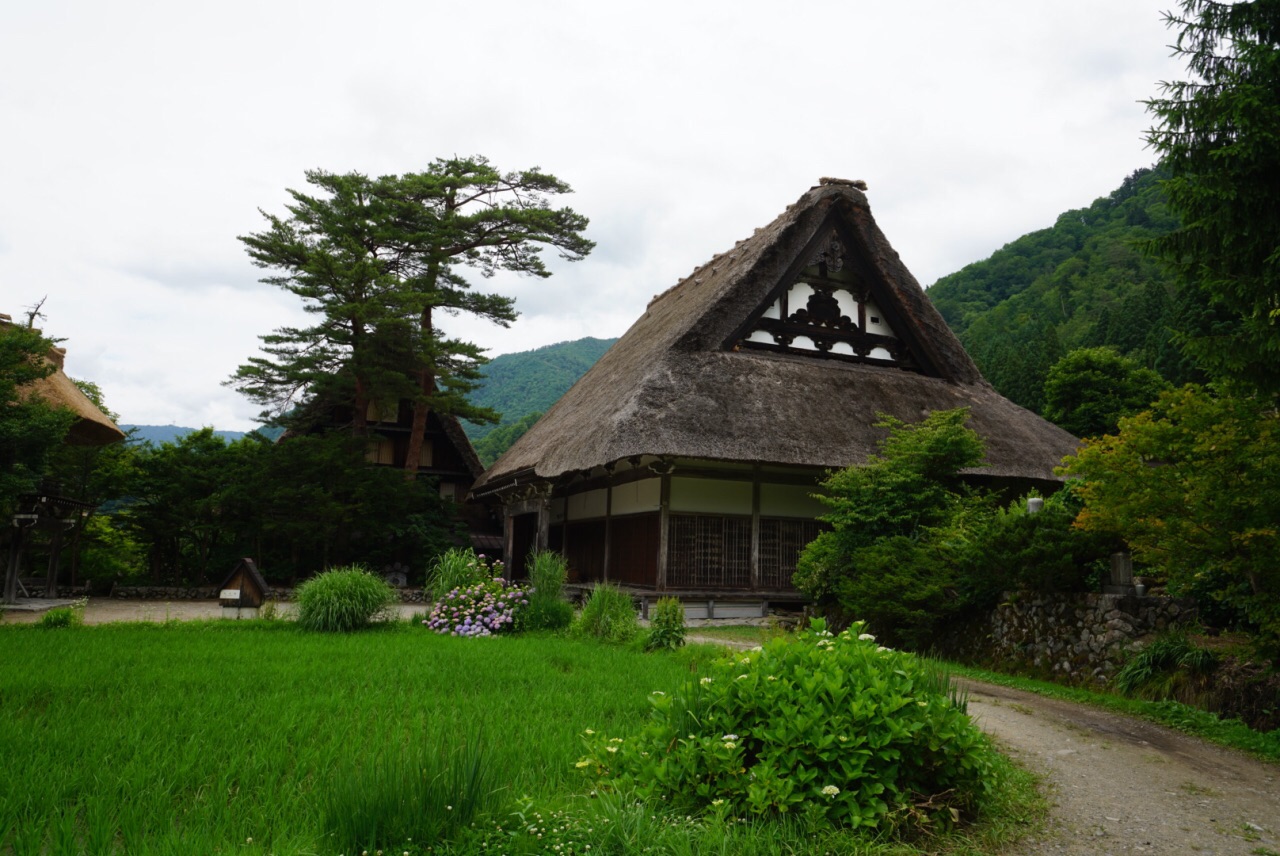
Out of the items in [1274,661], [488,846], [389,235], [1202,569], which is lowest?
[488,846]

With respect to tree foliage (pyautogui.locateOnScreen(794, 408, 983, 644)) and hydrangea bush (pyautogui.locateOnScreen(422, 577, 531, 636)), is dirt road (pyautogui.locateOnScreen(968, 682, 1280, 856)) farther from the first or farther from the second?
hydrangea bush (pyautogui.locateOnScreen(422, 577, 531, 636))

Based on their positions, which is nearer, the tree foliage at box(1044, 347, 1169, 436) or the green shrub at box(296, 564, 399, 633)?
the green shrub at box(296, 564, 399, 633)

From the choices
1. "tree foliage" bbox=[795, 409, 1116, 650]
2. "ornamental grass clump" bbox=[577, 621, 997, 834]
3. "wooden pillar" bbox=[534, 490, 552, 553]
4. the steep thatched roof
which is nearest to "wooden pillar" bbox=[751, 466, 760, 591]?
the steep thatched roof

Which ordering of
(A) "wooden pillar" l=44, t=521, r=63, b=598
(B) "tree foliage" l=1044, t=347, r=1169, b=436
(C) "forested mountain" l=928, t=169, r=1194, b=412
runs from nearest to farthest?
(A) "wooden pillar" l=44, t=521, r=63, b=598
(B) "tree foliage" l=1044, t=347, r=1169, b=436
(C) "forested mountain" l=928, t=169, r=1194, b=412

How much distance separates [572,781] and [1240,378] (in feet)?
16.2

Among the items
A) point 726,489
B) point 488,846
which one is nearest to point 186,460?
point 726,489

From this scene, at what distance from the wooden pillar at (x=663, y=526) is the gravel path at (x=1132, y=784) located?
20.9ft

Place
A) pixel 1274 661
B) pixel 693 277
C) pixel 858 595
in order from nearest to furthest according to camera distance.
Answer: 1. pixel 1274 661
2. pixel 858 595
3. pixel 693 277

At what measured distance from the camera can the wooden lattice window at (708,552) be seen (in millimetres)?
12805

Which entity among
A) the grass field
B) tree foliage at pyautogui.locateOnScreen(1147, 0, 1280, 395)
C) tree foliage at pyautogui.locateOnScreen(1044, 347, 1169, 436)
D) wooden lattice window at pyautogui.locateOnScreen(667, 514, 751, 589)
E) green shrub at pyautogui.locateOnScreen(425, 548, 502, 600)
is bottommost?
the grass field

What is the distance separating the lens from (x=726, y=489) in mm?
13234

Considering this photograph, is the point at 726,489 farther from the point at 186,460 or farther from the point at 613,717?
the point at 186,460

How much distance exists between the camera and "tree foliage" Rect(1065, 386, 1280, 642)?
539cm

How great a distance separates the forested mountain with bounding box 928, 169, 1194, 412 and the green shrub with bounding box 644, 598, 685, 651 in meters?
20.5
